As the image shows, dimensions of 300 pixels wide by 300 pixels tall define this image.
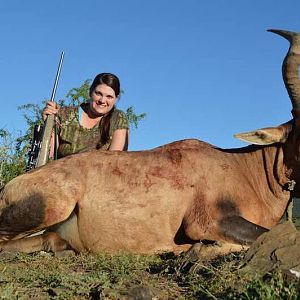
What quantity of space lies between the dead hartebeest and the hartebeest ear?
0.04ft

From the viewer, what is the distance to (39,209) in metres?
5.79

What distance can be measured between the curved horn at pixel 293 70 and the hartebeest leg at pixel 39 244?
3244 mm

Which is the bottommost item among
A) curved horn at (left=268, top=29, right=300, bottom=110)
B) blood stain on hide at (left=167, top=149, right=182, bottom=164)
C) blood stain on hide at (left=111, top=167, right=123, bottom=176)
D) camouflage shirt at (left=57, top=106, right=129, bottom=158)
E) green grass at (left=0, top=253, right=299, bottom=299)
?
green grass at (left=0, top=253, right=299, bottom=299)

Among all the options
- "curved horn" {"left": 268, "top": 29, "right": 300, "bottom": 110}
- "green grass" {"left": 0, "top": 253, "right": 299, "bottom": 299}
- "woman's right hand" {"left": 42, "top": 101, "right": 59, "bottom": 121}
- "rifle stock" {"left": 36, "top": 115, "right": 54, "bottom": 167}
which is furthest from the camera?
Answer: "woman's right hand" {"left": 42, "top": 101, "right": 59, "bottom": 121}

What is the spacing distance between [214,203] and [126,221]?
99 centimetres

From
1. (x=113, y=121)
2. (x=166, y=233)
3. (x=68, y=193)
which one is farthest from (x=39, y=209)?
(x=113, y=121)

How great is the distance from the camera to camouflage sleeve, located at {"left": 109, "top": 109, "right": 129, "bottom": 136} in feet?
25.7

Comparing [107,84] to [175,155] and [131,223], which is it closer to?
[175,155]

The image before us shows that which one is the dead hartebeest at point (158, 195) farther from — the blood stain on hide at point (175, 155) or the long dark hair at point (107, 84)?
the long dark hair at point (107, 84)

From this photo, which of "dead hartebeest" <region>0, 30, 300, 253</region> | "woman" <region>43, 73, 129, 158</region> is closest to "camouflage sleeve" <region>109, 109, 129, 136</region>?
"woman" <region>43, 73, 129, 158</region>

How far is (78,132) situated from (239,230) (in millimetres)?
3493

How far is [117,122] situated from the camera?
787cm

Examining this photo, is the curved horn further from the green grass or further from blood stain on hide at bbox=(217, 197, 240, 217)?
the green grass

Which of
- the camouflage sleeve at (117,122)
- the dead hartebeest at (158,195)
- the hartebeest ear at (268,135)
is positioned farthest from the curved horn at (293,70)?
the camouflage sleeve at (117,122)
